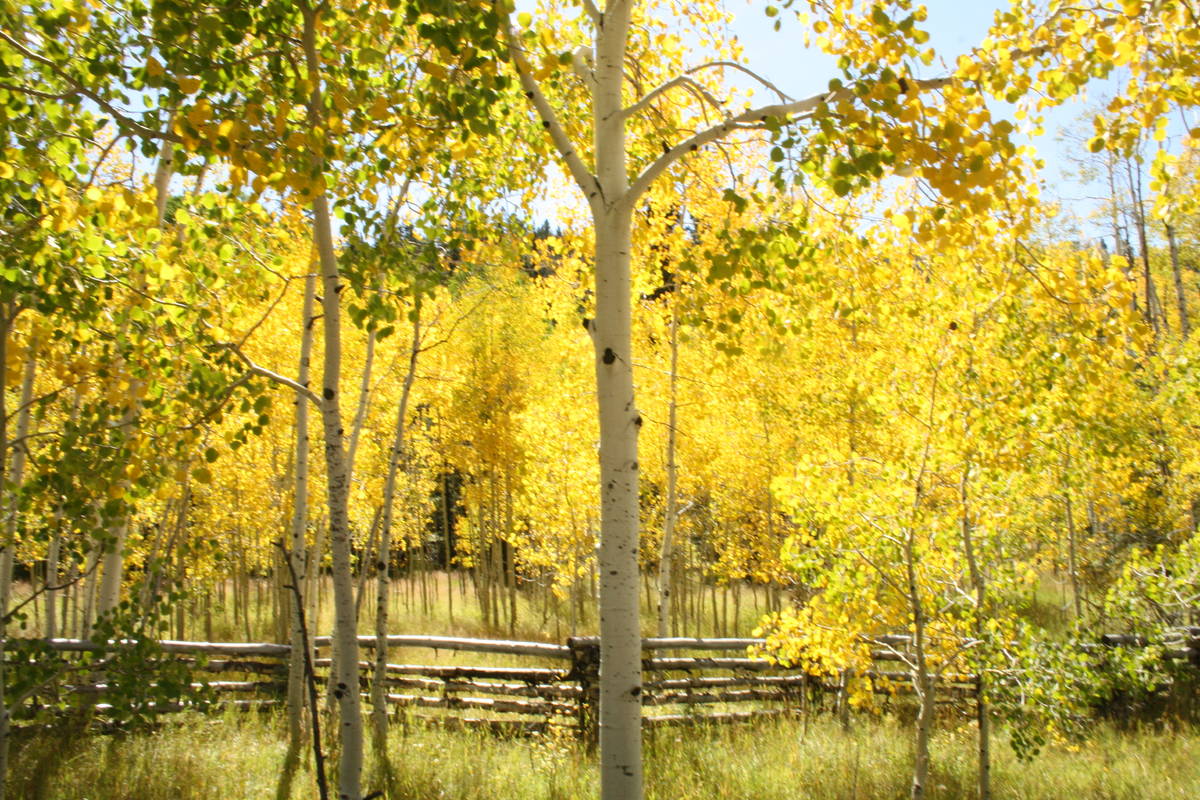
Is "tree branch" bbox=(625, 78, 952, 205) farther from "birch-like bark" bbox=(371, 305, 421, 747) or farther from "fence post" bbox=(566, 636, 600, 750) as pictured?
"fence post" bbox=(566, 636, 600, 750)

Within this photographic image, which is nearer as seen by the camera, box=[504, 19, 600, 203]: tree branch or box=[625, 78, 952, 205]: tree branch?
box=[625, 78, 952, 205]: tree branch

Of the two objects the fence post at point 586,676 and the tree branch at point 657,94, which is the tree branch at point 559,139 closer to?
the tree branch at point 657,94

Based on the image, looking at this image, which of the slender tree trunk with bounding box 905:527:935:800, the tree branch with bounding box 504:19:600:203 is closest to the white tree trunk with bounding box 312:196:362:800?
the tree branch with bounding box 504:19:600:203

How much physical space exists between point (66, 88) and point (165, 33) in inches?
49.9

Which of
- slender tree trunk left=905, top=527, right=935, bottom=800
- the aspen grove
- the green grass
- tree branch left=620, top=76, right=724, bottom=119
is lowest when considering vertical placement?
the green grass

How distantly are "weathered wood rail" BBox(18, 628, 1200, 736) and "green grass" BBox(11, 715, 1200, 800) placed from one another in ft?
1.38

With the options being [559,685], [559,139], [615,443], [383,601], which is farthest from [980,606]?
[383,601]

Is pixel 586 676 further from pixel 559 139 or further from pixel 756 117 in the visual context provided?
pixel 756 117

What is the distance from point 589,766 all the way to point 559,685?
199 centimetres

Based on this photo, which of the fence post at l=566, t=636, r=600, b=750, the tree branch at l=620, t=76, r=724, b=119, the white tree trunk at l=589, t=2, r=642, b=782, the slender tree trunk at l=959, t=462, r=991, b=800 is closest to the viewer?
the white tree trunk at l=589, t=2, r=642, b=782

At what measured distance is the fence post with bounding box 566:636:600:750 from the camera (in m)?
7.50

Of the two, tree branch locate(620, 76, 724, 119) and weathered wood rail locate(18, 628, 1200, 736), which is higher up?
tree branch locate(620, 76, 724, 119)

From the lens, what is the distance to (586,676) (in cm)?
773

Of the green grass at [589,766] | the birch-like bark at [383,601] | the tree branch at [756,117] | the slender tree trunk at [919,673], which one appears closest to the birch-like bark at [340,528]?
the tree branch at [756,117]
